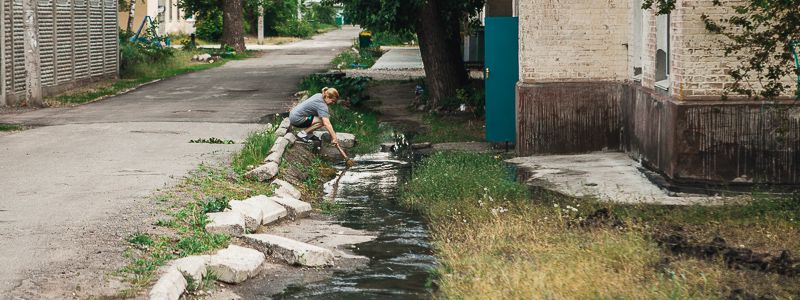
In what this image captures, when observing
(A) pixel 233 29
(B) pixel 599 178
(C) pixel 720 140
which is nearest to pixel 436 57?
(B) pixel 599 178

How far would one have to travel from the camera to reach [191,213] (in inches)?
407

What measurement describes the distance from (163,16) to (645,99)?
138 feet

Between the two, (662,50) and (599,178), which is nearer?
(599,178)

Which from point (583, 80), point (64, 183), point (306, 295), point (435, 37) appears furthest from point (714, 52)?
point (435, 37)

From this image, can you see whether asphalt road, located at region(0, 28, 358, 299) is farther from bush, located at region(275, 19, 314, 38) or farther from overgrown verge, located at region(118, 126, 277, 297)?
bush, located at region(275, 19, 314, 38)

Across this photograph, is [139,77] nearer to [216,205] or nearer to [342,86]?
[342,86]

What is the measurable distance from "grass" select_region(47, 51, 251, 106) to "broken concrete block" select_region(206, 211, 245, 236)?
12885mm

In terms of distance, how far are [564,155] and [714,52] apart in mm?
3835

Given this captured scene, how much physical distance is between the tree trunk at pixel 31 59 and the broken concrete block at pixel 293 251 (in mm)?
13173

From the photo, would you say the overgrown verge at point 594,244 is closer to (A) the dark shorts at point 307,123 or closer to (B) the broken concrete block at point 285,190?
(B) the broken concrete block at point 285,190

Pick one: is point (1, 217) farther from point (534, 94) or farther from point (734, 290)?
point (534, 94)

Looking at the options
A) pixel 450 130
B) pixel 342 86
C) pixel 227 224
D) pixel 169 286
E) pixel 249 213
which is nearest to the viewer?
pixel 169 286

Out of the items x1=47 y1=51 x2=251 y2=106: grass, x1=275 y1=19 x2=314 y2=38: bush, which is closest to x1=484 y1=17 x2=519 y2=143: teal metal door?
x1=47 y1=51 x2=251 y2=106: grass

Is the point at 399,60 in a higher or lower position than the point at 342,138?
higher
